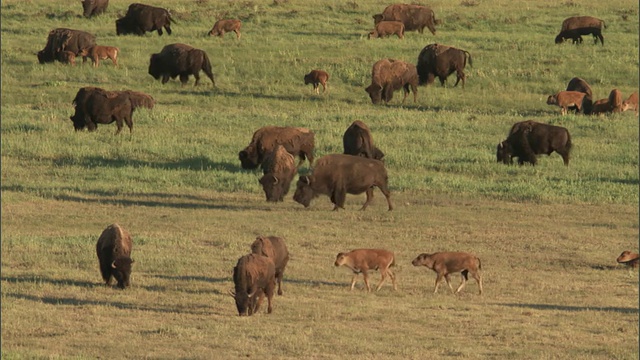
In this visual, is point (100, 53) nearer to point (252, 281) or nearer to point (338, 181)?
point (338, 181)

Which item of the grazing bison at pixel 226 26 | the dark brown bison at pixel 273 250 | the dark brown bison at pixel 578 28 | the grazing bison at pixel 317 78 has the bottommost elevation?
the grazing bison at pixel 317 78

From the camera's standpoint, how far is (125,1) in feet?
179

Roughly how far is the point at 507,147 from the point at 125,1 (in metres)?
25.4

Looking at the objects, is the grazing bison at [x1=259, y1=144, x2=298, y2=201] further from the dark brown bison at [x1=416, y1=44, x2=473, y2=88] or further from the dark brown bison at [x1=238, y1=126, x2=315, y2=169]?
the dark brown bison at [x1=416, y1=44, x2=473, y2=88]

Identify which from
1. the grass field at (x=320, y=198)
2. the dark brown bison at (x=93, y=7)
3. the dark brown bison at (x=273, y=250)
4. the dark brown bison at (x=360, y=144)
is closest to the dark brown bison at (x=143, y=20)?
the grass field at (x=320, y=198)

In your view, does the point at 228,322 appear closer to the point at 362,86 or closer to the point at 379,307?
the point at 379,307

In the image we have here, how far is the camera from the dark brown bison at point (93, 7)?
51.1 metres

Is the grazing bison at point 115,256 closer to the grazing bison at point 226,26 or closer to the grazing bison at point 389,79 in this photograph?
the grazing bison at point 389,79

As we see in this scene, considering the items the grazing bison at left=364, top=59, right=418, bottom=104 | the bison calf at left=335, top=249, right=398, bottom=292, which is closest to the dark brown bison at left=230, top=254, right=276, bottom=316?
the bison calf at left=335, top=249, right=398, bottom=292

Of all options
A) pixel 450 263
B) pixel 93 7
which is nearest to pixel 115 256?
pixel 450 263

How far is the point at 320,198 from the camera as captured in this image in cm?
2928

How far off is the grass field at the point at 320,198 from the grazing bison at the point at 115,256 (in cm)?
31

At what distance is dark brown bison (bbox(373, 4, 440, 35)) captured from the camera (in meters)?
48.7

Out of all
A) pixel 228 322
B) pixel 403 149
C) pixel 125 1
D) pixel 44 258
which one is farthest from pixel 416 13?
pixel 228 322
